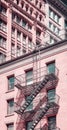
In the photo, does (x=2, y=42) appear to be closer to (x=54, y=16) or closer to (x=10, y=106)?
(x=54, y=16)

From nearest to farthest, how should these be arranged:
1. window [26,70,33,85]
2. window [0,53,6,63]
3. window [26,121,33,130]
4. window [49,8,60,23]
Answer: window [26,121,33,130] → window [26,70,33,85] → window [0,53,6,63] → window [49,8,60,23]

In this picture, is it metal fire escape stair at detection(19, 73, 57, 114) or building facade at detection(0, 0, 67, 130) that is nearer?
building facade at detection(0, 0, 67, 130)

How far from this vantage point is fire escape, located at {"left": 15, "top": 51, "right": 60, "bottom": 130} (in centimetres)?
4894

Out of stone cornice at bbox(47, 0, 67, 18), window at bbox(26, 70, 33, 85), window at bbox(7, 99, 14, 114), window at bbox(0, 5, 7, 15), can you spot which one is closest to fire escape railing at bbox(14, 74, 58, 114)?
window at bbox(26, 70, 33, 85)

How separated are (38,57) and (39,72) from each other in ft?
6.89

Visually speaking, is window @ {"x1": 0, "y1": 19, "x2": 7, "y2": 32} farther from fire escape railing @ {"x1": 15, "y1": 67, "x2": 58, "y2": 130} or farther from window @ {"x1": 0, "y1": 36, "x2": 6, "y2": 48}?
fire escape railing @ {"x1": 15, "y1": 67, "x2": 58, "y2": 130}

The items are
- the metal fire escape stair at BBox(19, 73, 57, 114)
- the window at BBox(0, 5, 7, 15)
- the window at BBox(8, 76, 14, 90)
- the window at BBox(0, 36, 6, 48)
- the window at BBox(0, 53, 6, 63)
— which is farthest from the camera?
the window at BBox(0, 5, 7, 15)

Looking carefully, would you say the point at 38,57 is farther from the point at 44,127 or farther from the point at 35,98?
the point at 44,127

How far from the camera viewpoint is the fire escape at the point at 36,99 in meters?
48.9

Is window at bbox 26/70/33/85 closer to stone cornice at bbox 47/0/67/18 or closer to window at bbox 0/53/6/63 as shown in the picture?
window at bbox 0/53/6/63

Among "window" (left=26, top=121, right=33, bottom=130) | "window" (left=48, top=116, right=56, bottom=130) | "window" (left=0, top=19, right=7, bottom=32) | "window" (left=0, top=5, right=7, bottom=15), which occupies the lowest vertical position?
"window" (left=48, top=116, right=56, bottom=130)

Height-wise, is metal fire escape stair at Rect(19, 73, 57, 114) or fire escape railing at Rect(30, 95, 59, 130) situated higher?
metal fire escape stair at Rect(19, 73, 57, 114)

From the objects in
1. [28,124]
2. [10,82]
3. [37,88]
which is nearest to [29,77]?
[10,82]

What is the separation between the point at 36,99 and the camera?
168 ft
